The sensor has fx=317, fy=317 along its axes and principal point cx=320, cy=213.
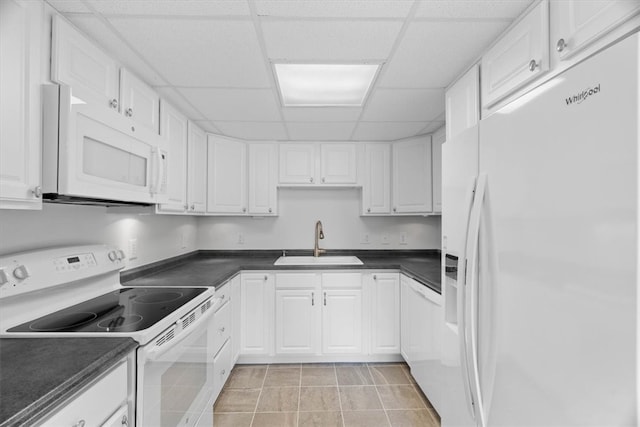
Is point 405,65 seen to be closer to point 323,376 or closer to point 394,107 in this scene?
point 394,107

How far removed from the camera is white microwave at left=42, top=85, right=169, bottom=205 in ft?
3.84

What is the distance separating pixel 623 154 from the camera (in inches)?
24.6

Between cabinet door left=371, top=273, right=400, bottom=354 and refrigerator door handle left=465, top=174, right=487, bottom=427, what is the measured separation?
1.74 m

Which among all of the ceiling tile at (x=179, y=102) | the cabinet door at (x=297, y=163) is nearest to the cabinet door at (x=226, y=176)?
the cabinet door at (x=297, y=163)

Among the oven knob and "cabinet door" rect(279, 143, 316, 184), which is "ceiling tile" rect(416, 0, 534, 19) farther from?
"cabinet door" rect(279, 143, 316, 184)

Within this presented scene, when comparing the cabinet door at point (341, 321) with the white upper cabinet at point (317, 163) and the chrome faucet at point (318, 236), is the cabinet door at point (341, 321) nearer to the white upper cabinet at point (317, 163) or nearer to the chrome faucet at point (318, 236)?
the chrome faucet at point (318, 236)

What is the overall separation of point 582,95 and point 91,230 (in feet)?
7.41

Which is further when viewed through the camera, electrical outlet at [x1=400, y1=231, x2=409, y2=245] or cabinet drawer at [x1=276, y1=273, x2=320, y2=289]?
electrical outlet at [x1=400, y1=231, x2=409, y2=245]

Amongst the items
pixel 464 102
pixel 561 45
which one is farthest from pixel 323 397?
pixel 561 45

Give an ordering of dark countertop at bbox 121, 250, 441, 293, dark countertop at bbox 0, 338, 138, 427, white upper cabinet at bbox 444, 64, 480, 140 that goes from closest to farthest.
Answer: dark countertop at bbox 0, 338, 138, 427
white upper cabinet at bbox 444, 64, 480, 140
dark countertop at bbox 121, 250, 441, 293

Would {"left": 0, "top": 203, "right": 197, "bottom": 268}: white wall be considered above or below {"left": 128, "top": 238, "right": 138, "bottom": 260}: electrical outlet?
above

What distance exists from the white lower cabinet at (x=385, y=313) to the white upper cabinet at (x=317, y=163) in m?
1.08

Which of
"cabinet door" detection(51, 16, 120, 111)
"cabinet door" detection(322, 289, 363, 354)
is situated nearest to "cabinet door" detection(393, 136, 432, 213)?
"cabinet door" detection(322, 289, 363, 354)

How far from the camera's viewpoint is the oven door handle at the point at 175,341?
1217 mm
